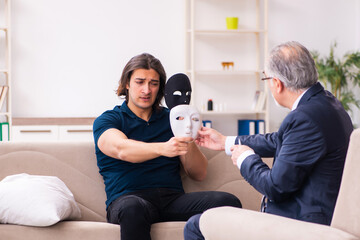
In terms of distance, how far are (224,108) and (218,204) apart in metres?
3.43

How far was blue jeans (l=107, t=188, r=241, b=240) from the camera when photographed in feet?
6.50

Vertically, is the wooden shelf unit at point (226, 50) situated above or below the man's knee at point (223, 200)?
above

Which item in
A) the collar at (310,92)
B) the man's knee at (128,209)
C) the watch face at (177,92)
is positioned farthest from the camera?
the watch face at (177,92)

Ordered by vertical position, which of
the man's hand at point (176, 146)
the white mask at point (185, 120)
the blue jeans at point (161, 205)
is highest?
the white mask at point (185, 120)

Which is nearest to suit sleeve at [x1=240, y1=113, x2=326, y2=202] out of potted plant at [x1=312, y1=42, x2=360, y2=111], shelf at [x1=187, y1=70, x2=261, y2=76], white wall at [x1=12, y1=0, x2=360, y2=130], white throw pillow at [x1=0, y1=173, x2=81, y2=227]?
white throw pillow at [x1=0, y1=173, x2=81, y2=227]

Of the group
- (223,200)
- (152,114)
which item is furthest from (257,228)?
(152,114)

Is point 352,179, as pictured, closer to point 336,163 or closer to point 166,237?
point 336,163

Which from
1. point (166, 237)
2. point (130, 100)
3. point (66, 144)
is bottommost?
point (166, 237)

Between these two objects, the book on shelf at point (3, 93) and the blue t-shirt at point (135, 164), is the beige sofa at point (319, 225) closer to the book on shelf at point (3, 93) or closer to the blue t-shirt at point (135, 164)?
the blue t-shirt at point (135, 164)

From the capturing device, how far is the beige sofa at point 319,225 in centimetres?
120

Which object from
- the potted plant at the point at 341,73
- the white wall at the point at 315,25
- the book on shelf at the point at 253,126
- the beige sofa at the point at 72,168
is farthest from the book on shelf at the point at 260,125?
the beige sofa at the point at 72,168

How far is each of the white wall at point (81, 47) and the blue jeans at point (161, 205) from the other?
3.23 meters

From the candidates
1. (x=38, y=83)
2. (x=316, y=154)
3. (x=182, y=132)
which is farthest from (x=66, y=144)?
(x=38, y=83)

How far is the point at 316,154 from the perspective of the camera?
4.86 ft
